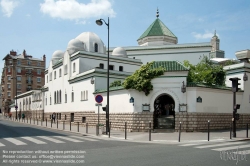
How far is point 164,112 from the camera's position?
944 inches

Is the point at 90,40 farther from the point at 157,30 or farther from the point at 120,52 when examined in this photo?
the point at 157,30

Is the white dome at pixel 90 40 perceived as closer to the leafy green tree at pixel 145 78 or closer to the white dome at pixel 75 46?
the white dome at pixel 75 46

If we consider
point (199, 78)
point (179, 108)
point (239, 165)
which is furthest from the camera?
point (199, 78)

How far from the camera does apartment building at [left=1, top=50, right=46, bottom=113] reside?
282ft

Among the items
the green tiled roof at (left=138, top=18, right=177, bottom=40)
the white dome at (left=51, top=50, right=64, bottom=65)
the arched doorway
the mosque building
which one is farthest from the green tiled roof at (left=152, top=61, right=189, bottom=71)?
the white dome at (left=51, top=50, right=64, bottom=65)

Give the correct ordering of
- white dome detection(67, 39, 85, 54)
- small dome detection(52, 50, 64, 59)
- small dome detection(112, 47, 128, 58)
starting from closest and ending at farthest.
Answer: white dome detection(67, 39, 85, 54), small dome detection(112, 47, 128, 58), small dome detection(52, 50, 64, 59)

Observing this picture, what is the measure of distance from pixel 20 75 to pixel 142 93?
72368 millimetres

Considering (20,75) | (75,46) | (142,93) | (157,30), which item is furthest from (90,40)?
(20,75)

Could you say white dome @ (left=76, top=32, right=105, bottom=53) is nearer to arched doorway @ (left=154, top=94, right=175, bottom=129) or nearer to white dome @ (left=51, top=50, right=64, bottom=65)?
white dome @ (left=51, top=50, right=64, bottom=65)

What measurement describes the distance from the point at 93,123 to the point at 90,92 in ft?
11.4

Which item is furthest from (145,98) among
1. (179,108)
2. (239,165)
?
(239,165)

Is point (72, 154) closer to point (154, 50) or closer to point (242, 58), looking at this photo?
point (242, 58)

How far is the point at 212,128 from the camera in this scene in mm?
22844

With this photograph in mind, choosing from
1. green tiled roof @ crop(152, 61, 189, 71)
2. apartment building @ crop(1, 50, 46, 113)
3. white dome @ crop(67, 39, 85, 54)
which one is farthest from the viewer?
apartment building @ crop(1, 50, 46, 113)
